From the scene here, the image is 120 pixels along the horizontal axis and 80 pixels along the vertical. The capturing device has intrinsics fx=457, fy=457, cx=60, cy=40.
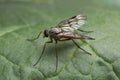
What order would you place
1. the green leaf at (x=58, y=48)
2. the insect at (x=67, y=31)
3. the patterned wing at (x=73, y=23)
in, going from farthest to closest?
1. the patterned wing at (x=73, y=23)
2. the insect at (x=67, y=31)
3. the green leaf at (x=58, y=48)

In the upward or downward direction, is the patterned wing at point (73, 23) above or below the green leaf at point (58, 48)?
above

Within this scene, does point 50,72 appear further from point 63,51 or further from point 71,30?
point 71,30

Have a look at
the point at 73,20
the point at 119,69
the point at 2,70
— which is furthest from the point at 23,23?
the point at 119,69

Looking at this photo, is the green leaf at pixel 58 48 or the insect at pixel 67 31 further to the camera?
the insect at pixel 67 31

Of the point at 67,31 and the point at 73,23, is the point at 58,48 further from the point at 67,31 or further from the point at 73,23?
the point at 73,23

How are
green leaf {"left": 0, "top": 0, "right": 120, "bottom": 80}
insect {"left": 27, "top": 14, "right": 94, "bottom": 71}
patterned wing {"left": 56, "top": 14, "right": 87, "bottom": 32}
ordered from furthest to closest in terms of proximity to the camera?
patterned wing {"left": 56, "top": 14, "right": 87, "bottom": 32}
insect {"left": 27, "top": 14, "right": 94, "bottom": 71}
green leaf {"left": 0, "top": 0, "right": 120, "bottom": 80}

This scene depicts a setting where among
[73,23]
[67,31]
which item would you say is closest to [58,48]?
[67,31]
